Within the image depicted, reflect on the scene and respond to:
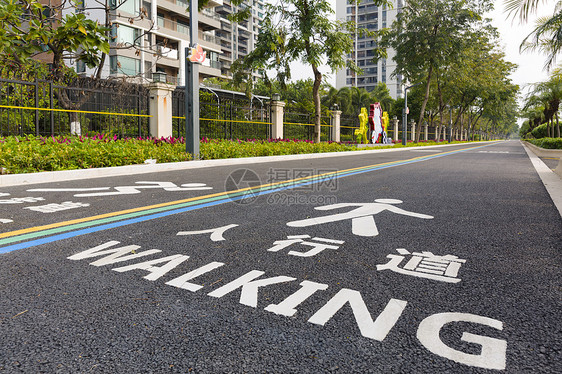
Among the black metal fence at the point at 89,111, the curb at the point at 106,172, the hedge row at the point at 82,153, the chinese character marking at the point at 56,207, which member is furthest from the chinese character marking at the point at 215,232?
the black metal fence at the point at 89,111

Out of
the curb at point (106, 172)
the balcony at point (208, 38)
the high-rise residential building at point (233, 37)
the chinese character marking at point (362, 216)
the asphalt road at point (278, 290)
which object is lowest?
the asphalt road at point (278, 290)

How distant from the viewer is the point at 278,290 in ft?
8.16

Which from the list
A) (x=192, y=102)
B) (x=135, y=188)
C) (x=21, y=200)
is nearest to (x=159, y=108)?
(x=192, y=102)

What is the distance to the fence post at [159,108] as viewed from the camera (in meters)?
16.1

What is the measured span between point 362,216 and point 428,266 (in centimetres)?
184

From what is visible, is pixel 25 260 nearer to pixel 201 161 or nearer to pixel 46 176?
pixel 46 176

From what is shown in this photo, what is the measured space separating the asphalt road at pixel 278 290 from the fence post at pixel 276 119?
56.8 feet

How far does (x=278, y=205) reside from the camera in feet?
17.9

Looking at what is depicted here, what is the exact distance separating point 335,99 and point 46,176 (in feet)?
147

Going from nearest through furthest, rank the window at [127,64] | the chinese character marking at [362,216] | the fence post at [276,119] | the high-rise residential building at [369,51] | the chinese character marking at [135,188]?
the chinese character marking at [362,216], the chinese character marking at [135,188], the fence post at [276,119], the window at [127,64], the high-rise residential building at [369,51]

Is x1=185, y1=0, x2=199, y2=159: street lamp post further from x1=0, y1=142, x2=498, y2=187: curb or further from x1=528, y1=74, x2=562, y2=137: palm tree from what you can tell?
x1=528, y1=74, x2=562, y2=137: palm tree

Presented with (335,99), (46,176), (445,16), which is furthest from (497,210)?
(335,99)

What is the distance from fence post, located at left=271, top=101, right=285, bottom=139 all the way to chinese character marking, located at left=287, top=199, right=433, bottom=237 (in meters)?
16.7

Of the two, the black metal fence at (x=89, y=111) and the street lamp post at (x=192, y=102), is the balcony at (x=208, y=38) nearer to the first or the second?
the black metal fence at (x=89, y=111)
